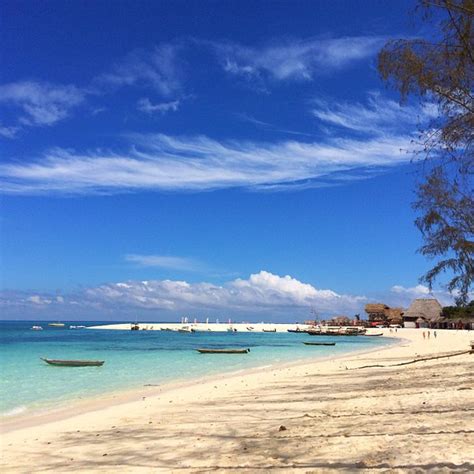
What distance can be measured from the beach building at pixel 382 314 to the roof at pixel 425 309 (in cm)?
1364

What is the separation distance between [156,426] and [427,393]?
6.22 meters

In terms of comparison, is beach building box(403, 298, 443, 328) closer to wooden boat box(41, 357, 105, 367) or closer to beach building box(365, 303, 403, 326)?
beach building box(365, 303, 403, 326)

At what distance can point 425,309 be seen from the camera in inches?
4117

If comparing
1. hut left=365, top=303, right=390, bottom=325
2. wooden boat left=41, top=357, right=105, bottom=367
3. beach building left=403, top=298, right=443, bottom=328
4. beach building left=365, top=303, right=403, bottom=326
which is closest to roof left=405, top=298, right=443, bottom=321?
beach building left=403, top=298, right=443, bottom=328

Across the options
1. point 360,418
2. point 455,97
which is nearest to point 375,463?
point 360,418

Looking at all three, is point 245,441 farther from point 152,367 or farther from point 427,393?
point 152,367

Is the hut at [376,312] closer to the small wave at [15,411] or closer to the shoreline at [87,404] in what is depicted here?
the shoreline at [87,404]

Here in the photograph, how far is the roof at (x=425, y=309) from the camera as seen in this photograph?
103m

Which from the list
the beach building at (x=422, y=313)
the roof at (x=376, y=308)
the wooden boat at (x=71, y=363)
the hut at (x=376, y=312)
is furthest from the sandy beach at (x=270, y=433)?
the roof at (x=376, y=308)

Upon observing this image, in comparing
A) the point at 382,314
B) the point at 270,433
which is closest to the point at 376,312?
the point at 382,314

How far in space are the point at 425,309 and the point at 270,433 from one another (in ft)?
344

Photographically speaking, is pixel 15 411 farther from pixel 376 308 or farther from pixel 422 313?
pixel 376 308

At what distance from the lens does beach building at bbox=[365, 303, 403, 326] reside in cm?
12198

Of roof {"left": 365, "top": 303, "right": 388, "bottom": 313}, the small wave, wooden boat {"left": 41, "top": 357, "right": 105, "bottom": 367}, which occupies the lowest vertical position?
wooden boat {"left": 41, "top": 357, "right": 105, "bottom": 367}
